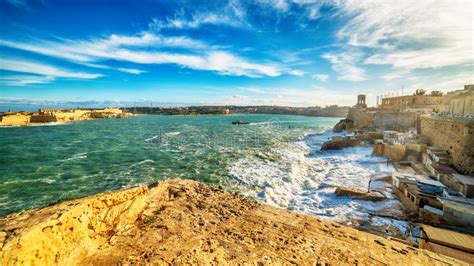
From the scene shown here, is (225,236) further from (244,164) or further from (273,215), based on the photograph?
(244,164)

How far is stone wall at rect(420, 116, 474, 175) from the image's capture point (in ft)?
44.9

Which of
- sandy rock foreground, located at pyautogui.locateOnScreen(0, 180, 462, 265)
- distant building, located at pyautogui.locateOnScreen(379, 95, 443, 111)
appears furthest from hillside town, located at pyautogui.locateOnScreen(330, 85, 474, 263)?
distant building, located at pyautogui.locateOnScreen(379, 95, 443, 111)

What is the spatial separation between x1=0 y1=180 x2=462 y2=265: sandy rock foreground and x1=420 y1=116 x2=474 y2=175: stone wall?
38.2ft

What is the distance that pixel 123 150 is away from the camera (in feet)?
84.1

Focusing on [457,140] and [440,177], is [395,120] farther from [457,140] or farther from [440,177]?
[440,177]

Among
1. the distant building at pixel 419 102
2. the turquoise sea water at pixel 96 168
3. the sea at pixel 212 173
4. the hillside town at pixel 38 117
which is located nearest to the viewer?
the sea at pixel 212 173

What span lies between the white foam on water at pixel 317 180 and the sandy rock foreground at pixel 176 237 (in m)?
3.62

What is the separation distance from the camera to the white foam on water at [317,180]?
1076 centimetres

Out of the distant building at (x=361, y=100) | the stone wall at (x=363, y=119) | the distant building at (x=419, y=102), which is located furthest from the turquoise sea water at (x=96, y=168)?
the distant building at (x=361, y=100)

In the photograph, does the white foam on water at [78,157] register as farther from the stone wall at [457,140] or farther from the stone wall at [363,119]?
the stone wall at [363,119]

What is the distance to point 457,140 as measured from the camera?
15.5m

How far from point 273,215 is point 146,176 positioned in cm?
1149

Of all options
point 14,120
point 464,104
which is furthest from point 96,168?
point 14,120

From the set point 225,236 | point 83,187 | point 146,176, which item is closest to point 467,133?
point 225,236
